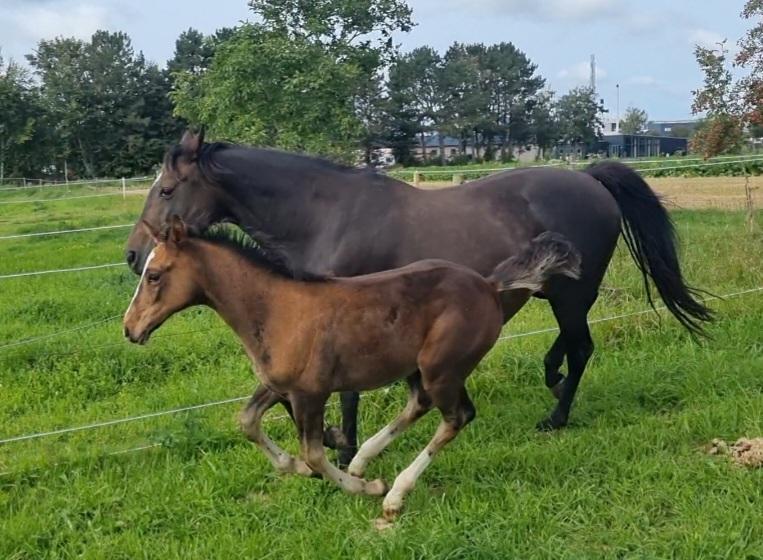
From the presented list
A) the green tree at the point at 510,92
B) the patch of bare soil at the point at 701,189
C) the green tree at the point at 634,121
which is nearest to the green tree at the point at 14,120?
the patch of bare soil at the point at 701,189

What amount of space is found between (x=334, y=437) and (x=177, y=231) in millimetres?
1476

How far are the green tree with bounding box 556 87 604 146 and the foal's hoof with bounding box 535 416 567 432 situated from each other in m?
71.2

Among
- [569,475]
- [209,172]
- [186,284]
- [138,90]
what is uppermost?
[138,90]

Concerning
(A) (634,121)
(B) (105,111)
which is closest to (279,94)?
(B) (105,111)

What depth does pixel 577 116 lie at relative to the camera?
244ft

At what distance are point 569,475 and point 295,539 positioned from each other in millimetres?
1454

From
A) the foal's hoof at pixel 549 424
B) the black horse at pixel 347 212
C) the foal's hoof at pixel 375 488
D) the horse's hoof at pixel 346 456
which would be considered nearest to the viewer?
the foal's hoof at pixel 375 488

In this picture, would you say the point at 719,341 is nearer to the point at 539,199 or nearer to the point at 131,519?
the point at 539,199

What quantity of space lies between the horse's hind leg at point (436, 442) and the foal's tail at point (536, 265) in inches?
23.4

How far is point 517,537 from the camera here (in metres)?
3.37

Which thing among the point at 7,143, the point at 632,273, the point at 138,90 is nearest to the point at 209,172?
the point at 632,273

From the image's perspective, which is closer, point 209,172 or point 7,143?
point 209,172

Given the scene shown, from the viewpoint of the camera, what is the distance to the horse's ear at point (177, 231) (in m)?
3.50

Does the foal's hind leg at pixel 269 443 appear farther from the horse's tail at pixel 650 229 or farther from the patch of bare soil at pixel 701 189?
the patch of bare soil at pixel 701 189
